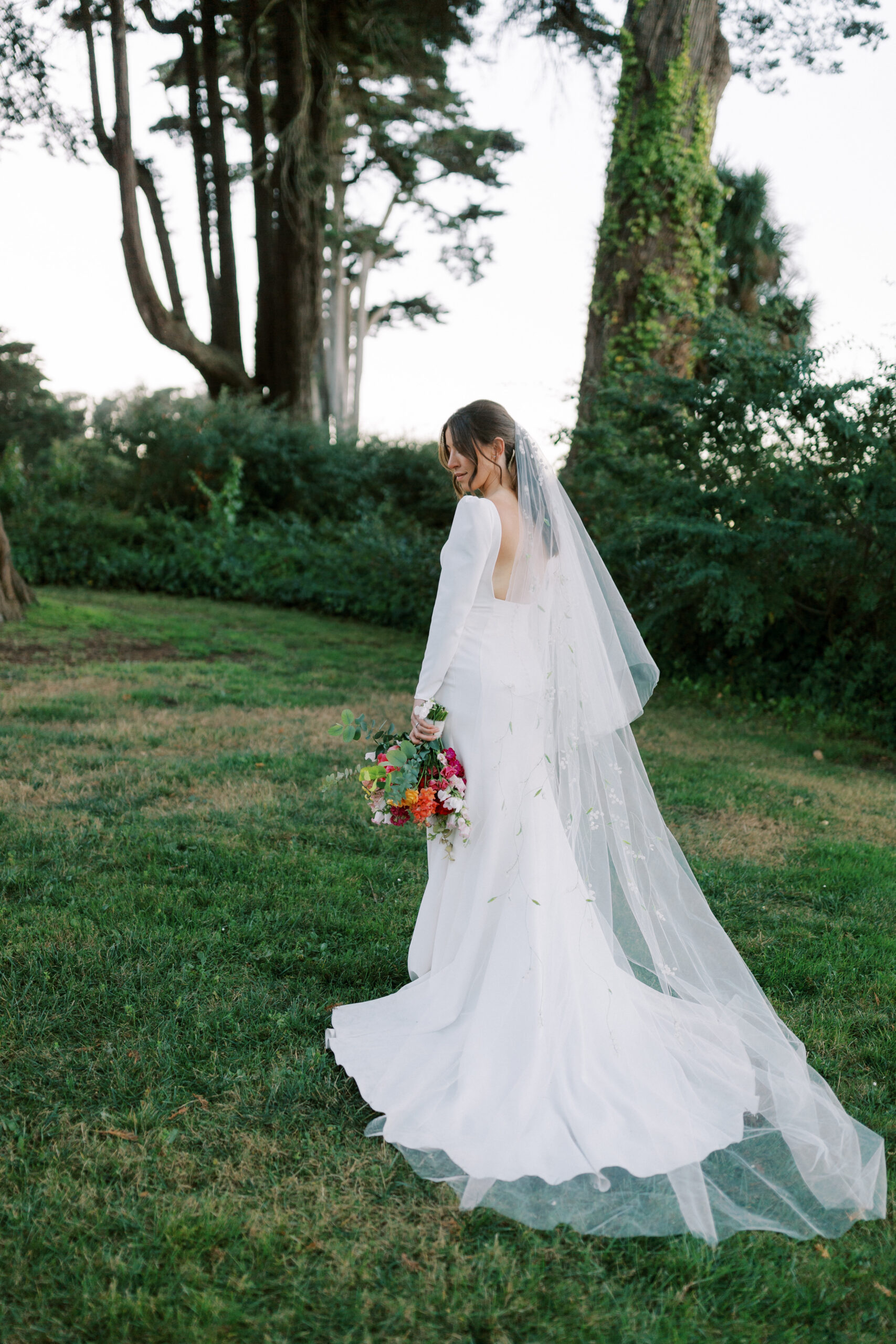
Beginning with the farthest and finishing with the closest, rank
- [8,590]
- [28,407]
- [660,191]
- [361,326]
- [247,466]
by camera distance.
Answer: [28,407] < [361,326] < [247,466] < [660,191] < [8,590]

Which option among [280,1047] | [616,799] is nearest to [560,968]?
[616,799]

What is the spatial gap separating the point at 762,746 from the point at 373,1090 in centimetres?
561

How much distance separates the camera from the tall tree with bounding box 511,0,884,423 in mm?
11016

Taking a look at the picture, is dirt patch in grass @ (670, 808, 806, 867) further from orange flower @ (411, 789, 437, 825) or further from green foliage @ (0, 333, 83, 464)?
green foliage @ (0, 333, 83, 464)

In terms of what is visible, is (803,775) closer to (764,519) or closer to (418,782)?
(764,519)

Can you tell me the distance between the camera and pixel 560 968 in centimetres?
299

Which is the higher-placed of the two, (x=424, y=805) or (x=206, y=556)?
(x=206, y=556)

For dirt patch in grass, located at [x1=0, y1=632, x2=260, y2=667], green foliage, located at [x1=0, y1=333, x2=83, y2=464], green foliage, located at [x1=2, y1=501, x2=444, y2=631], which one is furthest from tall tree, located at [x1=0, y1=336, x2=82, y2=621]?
dirt patch in grass, located at [x1=0, y1=632, x2=260, y2=667]

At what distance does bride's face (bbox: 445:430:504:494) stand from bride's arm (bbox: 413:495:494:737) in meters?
0.08

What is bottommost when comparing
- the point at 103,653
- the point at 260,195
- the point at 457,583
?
the point at 103,653

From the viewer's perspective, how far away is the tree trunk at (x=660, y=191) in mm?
11008

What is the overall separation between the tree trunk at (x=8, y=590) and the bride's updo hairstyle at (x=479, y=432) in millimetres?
8550

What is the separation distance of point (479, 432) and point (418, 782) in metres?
1.21

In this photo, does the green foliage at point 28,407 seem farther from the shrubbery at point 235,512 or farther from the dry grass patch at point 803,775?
the dry grass patch at point 803,775
